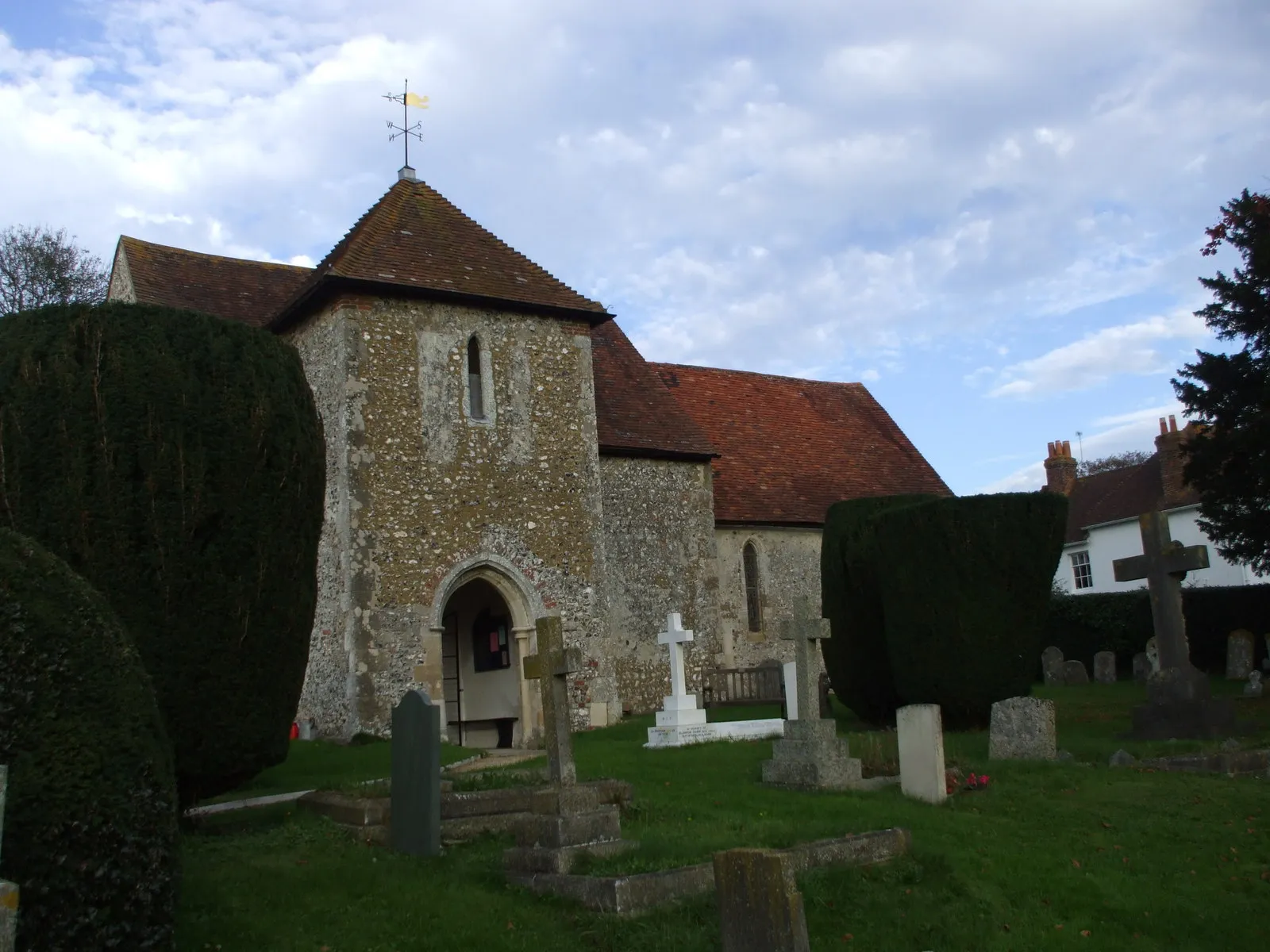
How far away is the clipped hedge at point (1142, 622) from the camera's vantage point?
25125 mm

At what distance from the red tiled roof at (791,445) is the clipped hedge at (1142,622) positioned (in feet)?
15.9

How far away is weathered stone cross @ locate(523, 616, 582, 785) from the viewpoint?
852 cm

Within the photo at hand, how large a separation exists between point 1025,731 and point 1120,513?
94.8 feet

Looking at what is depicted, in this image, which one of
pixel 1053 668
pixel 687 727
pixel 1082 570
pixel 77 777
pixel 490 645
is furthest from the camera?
pixel 1082 570

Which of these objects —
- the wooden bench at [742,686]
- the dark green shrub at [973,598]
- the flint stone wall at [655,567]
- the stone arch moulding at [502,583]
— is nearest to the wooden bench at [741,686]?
the wooden bench at [742,686]

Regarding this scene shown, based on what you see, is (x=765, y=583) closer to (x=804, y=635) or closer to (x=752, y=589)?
(x=752, y=589)

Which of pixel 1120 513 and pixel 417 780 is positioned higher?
pixel 1120 513

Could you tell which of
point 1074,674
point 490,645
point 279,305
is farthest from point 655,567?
point 1074,674

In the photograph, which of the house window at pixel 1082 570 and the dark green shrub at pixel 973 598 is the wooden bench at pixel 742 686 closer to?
the dark green shrub at pixel 973 598

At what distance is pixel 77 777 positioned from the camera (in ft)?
16.2

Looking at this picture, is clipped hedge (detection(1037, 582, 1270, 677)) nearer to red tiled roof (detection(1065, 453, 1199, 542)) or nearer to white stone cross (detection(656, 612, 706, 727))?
red tiled roof (detection(1065, 453, 1199, 542))

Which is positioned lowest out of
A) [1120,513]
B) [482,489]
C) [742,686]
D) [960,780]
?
[960,780]

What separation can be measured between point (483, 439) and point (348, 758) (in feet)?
18.4

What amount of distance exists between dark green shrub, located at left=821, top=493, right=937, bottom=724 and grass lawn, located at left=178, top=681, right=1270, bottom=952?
187 inches
